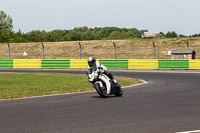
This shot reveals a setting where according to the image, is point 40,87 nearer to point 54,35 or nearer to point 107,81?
point 107,81

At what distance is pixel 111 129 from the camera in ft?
22.4

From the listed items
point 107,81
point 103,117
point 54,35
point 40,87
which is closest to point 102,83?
point 107,81

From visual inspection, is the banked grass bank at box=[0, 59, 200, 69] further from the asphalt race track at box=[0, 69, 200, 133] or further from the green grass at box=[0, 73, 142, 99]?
the asphalt race track at box=[0, 69, 200, 133]

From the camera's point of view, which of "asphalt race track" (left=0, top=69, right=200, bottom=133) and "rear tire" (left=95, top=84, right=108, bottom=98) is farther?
"rear tire" (left=95, top=84, right=108, bottom=98)

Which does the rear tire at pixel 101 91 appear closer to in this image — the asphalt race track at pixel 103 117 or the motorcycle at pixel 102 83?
the motorcycle at pixel 102 83

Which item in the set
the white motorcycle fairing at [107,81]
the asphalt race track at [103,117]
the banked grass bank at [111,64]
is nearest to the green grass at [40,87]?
the white motorcycle fairing at [107,81]

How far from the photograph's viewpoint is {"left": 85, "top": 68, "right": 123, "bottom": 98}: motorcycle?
41.2 ft

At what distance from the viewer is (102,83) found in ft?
42.2

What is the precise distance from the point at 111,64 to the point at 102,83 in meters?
22.1

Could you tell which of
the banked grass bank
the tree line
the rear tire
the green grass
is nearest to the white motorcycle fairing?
the rear tire

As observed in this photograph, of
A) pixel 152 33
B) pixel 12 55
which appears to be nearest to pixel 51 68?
pixel 12 55

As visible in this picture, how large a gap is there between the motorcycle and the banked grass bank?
20.3 meters

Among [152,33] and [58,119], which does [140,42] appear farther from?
[58,119]

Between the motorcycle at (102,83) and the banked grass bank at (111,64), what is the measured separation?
800 inches
